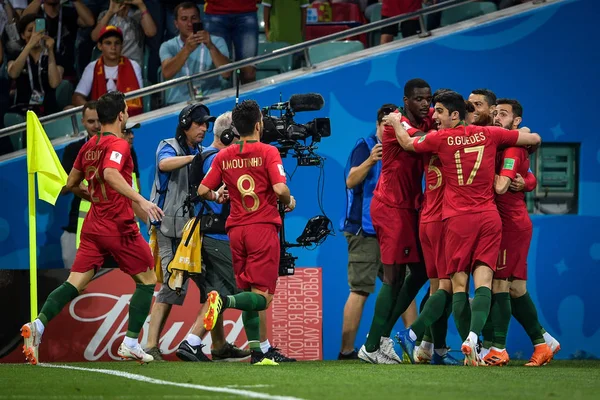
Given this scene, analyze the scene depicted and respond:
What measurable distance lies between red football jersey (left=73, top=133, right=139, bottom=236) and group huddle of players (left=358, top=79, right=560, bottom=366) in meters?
2.08

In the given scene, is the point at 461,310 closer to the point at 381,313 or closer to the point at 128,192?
the point at 381,313

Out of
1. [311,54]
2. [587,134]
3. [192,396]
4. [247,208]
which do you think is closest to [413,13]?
[311,54]

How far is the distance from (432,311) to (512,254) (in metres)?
0.88

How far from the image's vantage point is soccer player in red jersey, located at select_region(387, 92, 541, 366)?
8.94 meters

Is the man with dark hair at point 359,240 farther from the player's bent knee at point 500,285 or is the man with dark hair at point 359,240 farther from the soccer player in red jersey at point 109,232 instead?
the soccer player in red jersey at point 109,232

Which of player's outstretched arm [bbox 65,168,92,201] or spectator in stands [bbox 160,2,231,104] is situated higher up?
spectator in stands [bbox 160,2,231,104]

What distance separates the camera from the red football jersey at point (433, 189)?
30.1 feet

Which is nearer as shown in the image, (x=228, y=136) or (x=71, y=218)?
(x=228, y=136)

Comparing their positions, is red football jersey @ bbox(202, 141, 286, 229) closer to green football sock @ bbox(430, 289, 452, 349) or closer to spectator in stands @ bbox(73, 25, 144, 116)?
green football sock @ bbox(430, 289, 452, 349)

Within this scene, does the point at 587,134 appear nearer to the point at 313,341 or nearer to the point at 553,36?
the point at 553,36

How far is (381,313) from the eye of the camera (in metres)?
9.53

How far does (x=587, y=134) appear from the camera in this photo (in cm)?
1260

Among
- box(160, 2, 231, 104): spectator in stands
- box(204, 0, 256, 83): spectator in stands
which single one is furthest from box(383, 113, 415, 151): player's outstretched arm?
box(204, 0, 256, 83): spectator in stands

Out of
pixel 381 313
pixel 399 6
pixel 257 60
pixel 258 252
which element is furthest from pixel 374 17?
pixel 258 252
